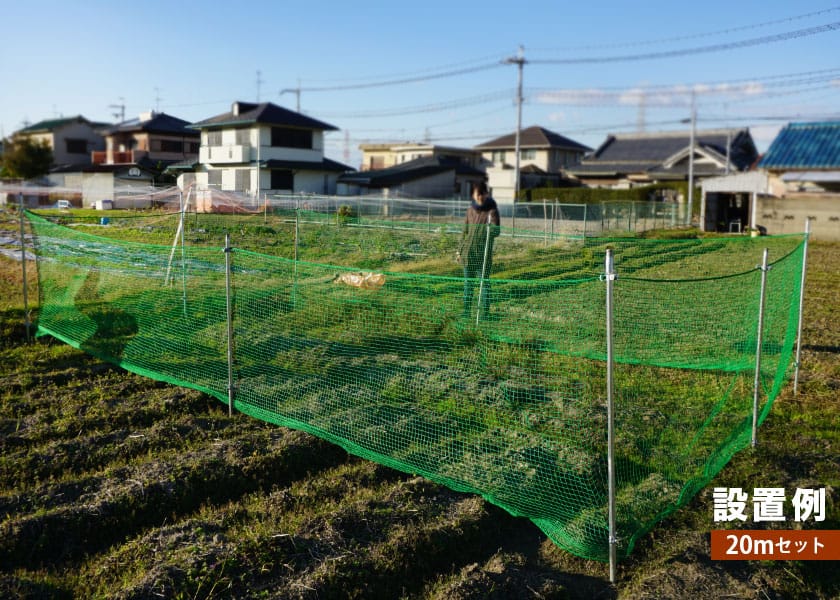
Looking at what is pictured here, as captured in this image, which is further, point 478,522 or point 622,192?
point 622,192

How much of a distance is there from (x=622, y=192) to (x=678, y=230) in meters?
9.50

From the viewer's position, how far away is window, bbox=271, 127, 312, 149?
86.1 feet

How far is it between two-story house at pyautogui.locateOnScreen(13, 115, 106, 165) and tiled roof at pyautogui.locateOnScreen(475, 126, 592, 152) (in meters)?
26.9

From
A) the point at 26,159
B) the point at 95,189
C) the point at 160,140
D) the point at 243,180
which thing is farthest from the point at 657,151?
the point at 160,140

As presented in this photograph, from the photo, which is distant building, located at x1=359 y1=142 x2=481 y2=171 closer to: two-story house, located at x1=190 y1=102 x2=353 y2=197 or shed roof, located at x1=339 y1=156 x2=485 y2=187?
shed roof, located at x1=339 y1=156 x2=485 y2=187

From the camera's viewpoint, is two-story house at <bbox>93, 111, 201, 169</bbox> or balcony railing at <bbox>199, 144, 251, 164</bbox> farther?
balcony railing at <bbox>199, 144, 251, 164</bbox>

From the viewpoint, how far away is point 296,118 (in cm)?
2591

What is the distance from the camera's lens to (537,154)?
49906 millimetres

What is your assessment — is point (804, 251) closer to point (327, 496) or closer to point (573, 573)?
point (573, 573)

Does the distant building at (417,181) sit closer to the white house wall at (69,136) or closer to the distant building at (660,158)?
the distant building at (660,158)

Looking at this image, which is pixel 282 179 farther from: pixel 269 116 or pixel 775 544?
pixel 775 544

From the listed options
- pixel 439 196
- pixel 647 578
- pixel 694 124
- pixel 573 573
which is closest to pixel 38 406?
pixel 573 573

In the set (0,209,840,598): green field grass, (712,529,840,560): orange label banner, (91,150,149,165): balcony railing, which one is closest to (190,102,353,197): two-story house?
(91,150,149,165): balcony railing

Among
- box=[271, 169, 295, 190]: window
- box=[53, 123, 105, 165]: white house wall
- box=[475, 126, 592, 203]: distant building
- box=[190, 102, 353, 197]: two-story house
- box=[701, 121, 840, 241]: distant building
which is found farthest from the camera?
box=[475, 126, 592, 203]: distant building
